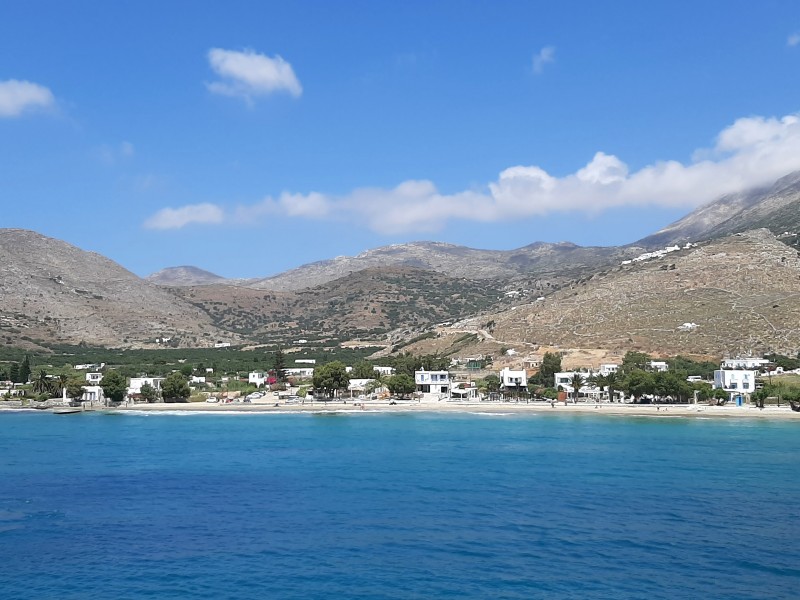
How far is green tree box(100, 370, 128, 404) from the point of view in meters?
79.3

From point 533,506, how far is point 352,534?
7.57 m

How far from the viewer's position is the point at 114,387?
79.3 metres

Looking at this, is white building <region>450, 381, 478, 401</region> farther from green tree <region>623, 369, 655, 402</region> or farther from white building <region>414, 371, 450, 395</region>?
green tree <region>623, 369, 655, 402</region>

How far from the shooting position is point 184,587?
20859 millimetres

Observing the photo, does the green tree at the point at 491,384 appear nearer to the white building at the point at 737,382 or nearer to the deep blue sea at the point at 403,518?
the white building at the point at 737,382

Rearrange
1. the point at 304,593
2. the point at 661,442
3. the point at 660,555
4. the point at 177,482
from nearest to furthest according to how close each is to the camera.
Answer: the point at 304,593 < the point at 660,555 < the point at 177,482 < the point at 661,442

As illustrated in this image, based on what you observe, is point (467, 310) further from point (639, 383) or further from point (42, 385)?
point (639, 383)

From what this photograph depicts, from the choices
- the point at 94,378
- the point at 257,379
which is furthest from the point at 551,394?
the point at 94,378

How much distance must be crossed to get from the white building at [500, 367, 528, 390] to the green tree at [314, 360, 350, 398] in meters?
15.8

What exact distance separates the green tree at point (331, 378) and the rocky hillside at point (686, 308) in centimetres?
3029

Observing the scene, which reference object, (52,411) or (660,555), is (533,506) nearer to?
(660,555)

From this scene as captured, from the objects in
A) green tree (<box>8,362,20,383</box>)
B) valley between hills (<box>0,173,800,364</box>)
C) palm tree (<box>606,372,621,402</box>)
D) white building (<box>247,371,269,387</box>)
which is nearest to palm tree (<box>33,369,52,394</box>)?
green tree (<box>8,362,20,383</box>)

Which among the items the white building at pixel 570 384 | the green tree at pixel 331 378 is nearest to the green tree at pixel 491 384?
the white building at pixel 570 384

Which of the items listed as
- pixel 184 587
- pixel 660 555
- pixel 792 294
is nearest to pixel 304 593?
pixel 184 587
